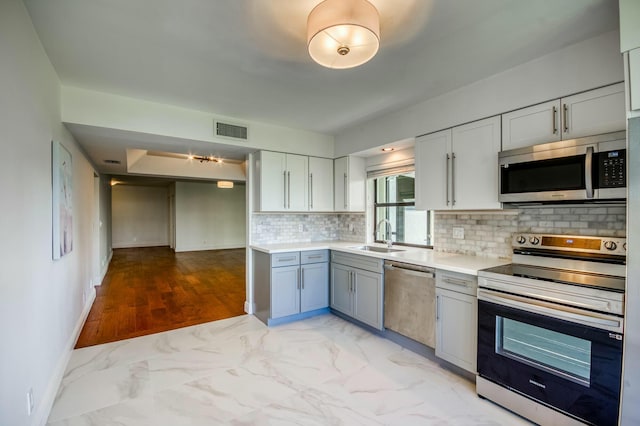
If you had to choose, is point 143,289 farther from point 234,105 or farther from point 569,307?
point 569,307

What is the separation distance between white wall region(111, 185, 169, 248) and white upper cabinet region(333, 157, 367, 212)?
9.19 meters

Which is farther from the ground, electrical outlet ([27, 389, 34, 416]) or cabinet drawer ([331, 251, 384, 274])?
cabinet drawer ([331, 251, 384, 274])

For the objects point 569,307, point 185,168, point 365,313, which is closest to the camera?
point 569,307

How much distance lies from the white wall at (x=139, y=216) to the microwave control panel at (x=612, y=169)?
12001mm

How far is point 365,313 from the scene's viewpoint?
330 cm

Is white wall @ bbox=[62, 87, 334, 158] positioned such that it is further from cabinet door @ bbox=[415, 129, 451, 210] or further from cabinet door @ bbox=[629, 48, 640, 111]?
cabinet door @ bbox=[629, 48, 640, 111]

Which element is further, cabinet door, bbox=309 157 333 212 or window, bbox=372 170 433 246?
cabinet door, bbox=309 157 333 212

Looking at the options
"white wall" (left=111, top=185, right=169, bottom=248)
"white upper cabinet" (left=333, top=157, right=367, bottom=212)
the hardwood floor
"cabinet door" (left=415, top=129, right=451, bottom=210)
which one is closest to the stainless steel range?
"cabinet door" (left=415, top=129, right=451, bottom=210)

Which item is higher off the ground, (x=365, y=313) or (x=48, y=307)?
(x=48, y=307)

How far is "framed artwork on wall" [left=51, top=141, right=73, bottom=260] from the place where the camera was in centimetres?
230

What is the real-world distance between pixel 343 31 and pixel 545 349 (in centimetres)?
223

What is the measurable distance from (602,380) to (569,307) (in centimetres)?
38

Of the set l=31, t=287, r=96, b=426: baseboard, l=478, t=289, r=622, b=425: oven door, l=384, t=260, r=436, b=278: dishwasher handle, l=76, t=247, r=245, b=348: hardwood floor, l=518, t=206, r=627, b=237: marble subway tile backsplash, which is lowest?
l=76, t=247, r=245, b=348: hardwood floor

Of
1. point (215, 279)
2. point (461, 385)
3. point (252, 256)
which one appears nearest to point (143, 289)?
point (215, 279)
